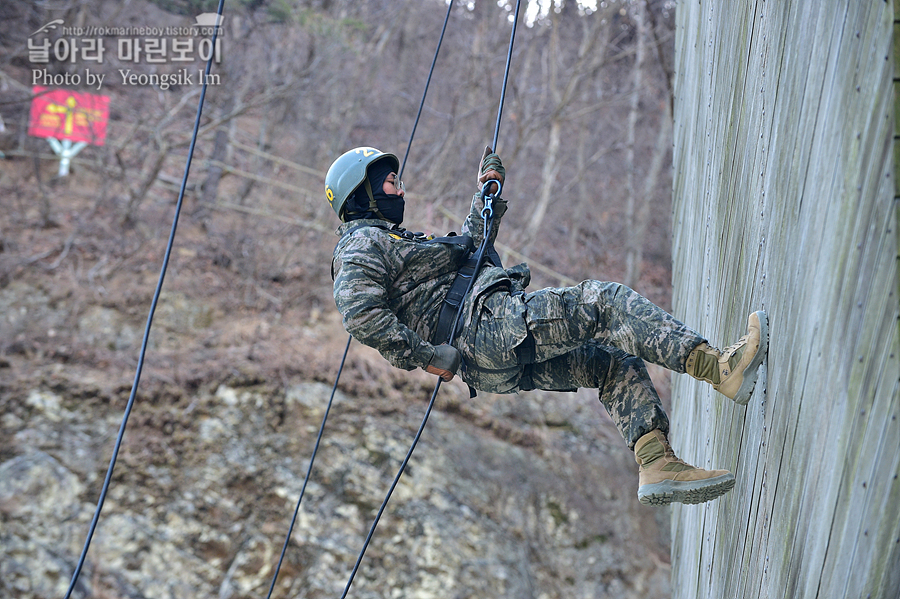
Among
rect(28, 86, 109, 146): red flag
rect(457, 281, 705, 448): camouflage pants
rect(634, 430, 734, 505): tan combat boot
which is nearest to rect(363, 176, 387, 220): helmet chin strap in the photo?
rect(457, 281, 705, 448): camouflage pants

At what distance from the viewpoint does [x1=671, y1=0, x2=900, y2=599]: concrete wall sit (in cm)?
191

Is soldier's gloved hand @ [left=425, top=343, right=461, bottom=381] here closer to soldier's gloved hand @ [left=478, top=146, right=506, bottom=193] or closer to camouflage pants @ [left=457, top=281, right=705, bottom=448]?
camouflage pants @ [left=457, top=281, right=705, bottom=448]

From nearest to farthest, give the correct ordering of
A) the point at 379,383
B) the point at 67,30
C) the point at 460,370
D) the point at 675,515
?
1. the point at 460,370
2. the point at 675,515
3. the point at 379,383
4. the point at 67,30

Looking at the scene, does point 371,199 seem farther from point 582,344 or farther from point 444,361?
point 582,344

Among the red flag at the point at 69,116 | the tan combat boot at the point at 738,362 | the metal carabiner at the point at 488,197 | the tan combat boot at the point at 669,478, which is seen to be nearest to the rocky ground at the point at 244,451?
the red flag at the point at 69,116

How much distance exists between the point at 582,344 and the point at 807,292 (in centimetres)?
126

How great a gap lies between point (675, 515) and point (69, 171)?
39.0 feet

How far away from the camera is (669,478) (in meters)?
3.23

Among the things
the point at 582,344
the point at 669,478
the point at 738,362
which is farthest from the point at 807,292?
the point at 582,344

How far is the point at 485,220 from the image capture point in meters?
4.01

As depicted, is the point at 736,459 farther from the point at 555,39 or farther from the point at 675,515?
the point at 555,39

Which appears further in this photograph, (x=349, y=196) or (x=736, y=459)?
(x=349, y=196)

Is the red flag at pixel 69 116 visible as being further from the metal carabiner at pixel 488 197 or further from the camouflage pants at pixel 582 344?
the camouflage pants at pixel 582 344

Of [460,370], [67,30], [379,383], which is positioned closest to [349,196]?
[460,370]
